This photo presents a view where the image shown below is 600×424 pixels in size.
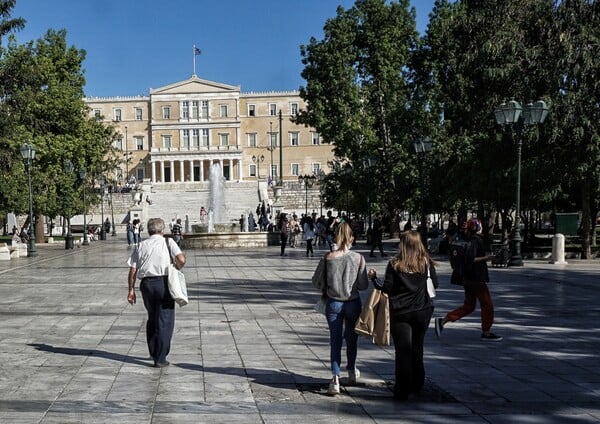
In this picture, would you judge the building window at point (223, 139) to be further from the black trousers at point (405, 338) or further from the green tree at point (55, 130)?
the black trousers at point (405, 338)

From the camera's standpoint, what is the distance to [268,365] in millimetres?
8070

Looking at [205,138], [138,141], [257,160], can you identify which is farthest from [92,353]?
[138,141]

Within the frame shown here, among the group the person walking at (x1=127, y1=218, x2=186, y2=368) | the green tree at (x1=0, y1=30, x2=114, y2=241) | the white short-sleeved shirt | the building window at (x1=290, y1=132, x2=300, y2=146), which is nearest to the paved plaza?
the person walking at (x1=127, y1=218, x2=186, y2=368)

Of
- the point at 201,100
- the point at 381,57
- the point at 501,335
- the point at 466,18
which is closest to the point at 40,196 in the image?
the point at 381,57

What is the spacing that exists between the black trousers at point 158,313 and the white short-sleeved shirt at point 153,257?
3.2 inches

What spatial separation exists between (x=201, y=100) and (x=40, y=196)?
69.8m

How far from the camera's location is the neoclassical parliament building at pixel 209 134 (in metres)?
107

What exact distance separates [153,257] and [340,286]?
2443mm

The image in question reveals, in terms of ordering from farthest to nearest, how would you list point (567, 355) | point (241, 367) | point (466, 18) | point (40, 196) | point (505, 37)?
point (40, 196) < point (466, 18) < point (505, 37) < point (567, 355) < point (241, 367)

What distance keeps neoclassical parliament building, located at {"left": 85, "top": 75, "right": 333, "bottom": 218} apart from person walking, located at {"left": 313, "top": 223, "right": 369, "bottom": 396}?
99380 mm

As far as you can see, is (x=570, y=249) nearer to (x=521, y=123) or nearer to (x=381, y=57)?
(x=521, y=123)

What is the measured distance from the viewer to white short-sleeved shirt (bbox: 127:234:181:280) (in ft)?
26.2

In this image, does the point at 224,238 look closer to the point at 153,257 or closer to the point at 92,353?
the point at 92,353

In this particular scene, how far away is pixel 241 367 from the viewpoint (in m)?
7.97
